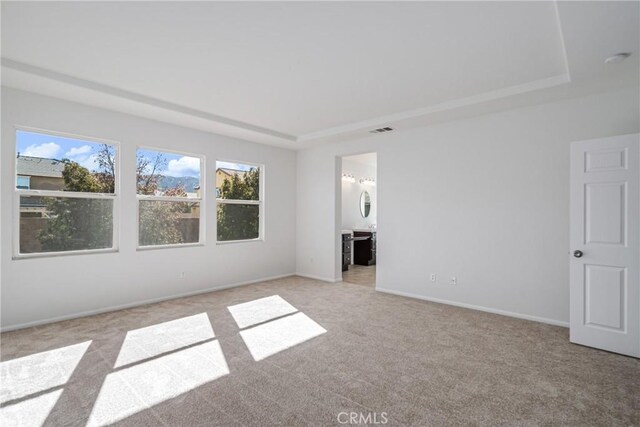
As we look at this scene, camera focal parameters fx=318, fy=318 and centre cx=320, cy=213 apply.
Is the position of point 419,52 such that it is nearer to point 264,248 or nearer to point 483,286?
point 483,286

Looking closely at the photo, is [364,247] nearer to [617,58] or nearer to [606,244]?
[606,244]

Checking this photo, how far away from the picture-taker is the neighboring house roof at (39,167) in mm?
3568

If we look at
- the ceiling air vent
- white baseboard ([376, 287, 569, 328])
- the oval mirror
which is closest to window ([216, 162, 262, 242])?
the ceiling air vent

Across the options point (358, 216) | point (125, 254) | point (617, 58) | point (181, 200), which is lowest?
point (125, 254)

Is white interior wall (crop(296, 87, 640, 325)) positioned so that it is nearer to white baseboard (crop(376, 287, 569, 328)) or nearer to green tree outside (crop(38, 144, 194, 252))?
white baseboard (crop(376, 287, 569, 328))

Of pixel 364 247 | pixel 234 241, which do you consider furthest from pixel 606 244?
pixel 364 247

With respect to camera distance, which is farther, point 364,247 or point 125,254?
point 364,247

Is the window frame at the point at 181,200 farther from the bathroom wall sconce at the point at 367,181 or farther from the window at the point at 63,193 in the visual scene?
the bathroom wall sconce at the point at 367,181

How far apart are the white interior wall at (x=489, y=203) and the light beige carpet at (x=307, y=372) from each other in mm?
547

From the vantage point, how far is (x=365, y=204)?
355 inches

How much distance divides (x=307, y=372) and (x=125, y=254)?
3123 millimetres

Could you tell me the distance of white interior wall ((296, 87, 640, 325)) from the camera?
3.70 meters

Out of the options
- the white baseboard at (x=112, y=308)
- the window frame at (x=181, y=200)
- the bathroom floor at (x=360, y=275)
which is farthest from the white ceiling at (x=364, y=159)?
the white baseboard at (x=112, y=308)

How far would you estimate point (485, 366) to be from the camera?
2.69 m
